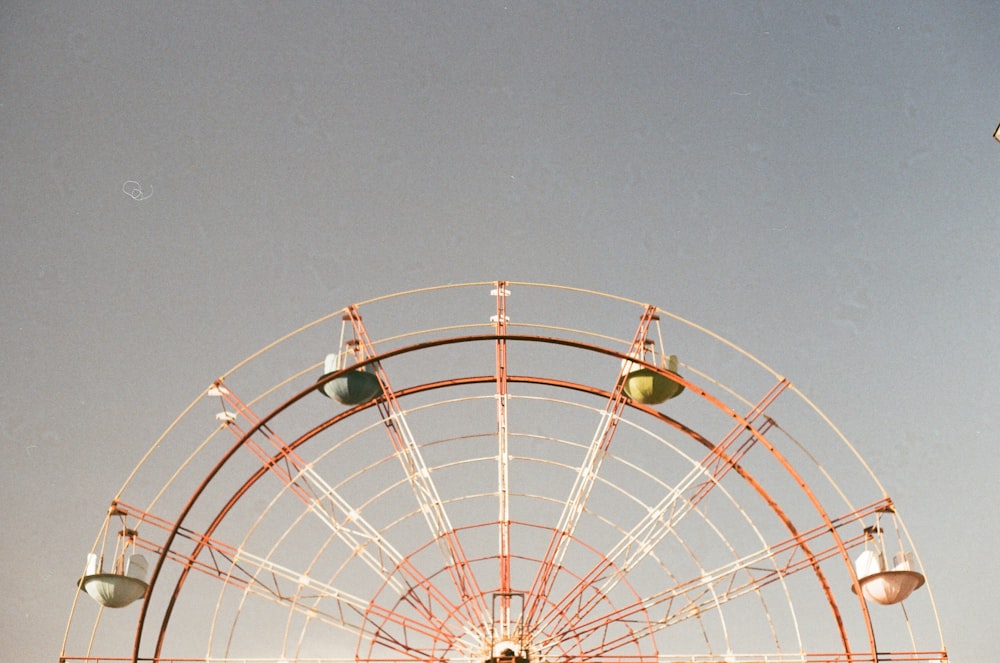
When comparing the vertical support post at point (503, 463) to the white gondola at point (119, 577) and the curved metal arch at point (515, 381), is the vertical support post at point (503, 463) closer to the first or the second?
the curved metal arch at point (515, 381)

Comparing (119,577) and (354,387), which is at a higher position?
(354,387)

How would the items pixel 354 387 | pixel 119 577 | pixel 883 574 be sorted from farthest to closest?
1. pixel 354 387
2. pixel 119 577
3. pixel 883 574

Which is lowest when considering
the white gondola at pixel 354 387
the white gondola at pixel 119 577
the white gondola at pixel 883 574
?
the white gondola at pixel 883 574

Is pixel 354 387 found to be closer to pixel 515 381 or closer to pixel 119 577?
pixel 515 381

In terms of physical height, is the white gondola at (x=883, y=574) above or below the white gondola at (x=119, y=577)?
below

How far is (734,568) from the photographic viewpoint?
2230 cm

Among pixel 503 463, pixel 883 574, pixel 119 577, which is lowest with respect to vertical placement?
pixel 883 574

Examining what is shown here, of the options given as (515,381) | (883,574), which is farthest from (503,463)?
(883,574)

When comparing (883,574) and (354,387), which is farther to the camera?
(354,387)

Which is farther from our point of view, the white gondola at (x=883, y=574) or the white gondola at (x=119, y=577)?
the white gondola at (x=119, y=577)

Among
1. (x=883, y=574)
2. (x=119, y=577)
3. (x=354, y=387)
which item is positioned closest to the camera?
(x=883, y=574)

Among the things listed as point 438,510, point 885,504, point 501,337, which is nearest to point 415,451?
point 438,510

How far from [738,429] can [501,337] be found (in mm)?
5277

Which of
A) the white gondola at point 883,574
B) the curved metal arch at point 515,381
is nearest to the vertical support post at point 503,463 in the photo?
the curved metal arch at point 515,381
